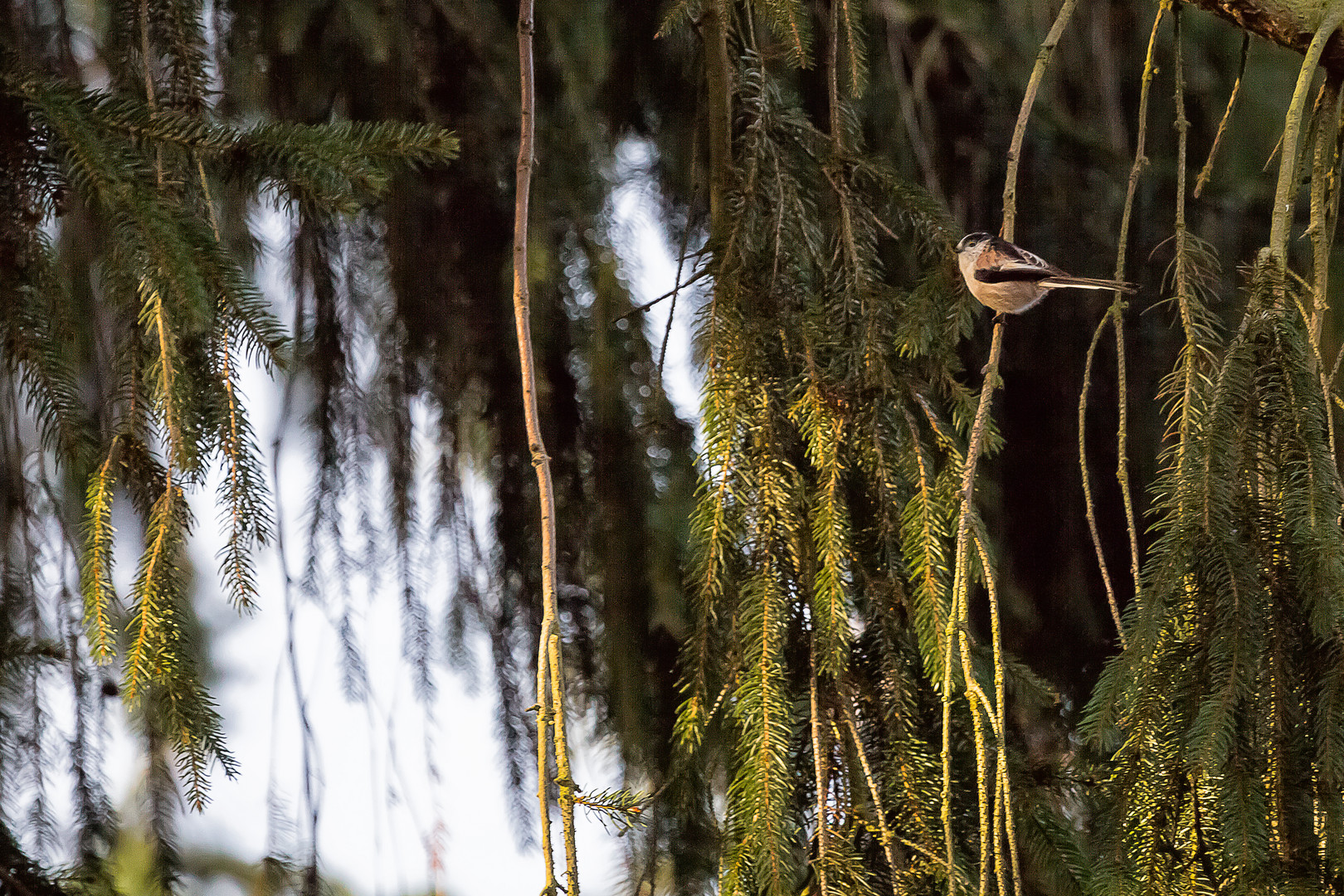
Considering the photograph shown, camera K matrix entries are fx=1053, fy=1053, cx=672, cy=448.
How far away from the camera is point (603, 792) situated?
811 mm

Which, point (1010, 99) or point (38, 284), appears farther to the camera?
point (1010, 99)

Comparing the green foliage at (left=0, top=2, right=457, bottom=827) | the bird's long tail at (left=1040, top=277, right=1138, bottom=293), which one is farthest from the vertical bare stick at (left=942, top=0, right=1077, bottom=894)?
the green foliage at (left=0, top=2, right=457, bottom=827)

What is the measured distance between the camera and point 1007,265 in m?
1.26

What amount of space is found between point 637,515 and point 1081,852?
2.12ft

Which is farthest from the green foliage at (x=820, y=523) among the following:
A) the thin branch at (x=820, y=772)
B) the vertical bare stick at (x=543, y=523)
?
the vertical bare stick at (x=543, y=523)

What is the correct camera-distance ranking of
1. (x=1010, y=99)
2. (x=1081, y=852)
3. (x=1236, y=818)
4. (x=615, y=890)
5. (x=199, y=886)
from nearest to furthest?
(x=1236, y=818) → (x=1081, y=852) → (x=615, y=890) → (x=1010, y=99) → (x=199, y=886)

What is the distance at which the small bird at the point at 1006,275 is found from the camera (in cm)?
119

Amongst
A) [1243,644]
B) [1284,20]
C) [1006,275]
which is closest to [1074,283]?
[1006,275]

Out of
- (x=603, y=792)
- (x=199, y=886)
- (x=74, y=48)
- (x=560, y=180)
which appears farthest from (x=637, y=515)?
(x=199, y=886)

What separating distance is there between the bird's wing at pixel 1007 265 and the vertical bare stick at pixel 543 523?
579mm

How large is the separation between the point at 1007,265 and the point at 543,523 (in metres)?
0.75

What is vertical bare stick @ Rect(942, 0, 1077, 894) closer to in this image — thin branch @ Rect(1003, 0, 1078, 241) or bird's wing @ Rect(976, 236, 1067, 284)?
thin branch @ Rect(1003, 0, 1078, 241)

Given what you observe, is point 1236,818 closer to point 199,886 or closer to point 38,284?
point 38,284

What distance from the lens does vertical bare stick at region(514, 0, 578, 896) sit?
70cm
